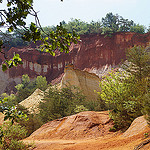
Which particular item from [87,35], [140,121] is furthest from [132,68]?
[87,35]

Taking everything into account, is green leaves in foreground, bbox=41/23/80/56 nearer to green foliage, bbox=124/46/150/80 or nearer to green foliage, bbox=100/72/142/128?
green foliage, bbox=100/72/142/128

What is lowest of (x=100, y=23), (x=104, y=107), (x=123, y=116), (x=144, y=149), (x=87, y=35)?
(x=104, y=107)

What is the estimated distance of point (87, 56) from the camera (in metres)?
53.3

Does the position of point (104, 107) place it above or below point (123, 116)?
below

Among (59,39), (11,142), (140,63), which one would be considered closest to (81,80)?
(140,63)

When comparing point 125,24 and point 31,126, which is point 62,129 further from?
point 125,24

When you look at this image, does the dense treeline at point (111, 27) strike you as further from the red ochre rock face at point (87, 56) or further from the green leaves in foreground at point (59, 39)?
the green leaves in foreground at point (59, 39)

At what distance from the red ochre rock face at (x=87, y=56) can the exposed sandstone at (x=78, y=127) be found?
121 ft

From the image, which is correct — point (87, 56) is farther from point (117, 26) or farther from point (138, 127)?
point (138, 127)

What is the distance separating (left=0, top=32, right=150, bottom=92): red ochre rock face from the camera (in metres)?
47.6

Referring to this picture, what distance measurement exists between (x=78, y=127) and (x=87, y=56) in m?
43.9

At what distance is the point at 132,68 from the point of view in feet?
38.1

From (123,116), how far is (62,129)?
11.2 feet

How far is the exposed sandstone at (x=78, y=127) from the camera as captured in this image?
9.70 m
